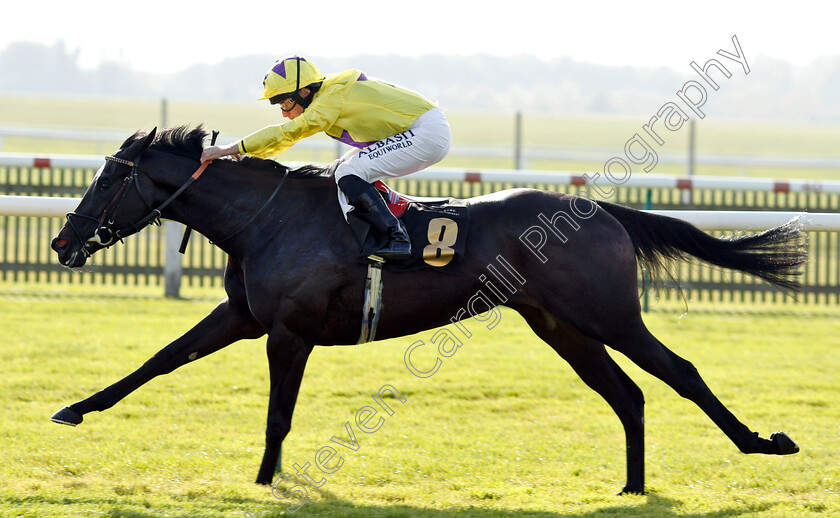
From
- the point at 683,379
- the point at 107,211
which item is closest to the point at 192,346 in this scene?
the point at 107,211

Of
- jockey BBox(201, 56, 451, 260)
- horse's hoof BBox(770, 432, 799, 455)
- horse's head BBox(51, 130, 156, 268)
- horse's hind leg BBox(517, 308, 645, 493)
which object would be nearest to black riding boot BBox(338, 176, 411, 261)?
jockey BBox(201, 56, 451, 260)

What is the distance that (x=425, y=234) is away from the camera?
425 centimetres

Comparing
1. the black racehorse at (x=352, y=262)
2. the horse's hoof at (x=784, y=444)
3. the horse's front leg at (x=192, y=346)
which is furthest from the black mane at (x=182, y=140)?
the horse's hoof at (x=784, y=444)

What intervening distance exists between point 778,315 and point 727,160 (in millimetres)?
20330

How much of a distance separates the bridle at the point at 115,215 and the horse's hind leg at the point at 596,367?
152 centimetres

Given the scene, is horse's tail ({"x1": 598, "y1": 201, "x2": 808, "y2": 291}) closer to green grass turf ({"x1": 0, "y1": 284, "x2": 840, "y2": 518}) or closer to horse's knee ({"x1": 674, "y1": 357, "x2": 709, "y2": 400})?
horse's knee ({"x1": 674, "y1": 357, "x2": 709, "y2": 400})

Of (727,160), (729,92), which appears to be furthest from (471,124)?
(729,92)

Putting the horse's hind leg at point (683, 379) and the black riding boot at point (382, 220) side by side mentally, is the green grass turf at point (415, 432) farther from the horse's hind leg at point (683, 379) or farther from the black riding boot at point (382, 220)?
the black riding boot at point (382, 220)

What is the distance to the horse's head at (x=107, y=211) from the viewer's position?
4.25m

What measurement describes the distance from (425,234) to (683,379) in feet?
4.51

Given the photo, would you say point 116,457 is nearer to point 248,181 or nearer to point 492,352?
point 248,181

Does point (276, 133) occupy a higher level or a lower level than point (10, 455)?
higher

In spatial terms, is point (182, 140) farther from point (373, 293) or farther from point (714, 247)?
point (714, 247)

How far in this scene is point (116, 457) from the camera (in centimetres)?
457
